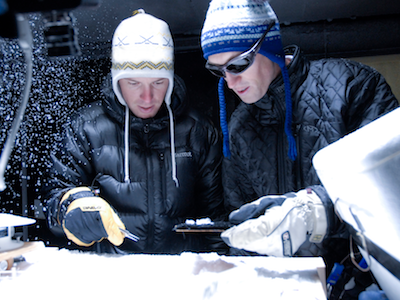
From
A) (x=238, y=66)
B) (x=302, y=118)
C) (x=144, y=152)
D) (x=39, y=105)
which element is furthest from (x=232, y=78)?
(x=39, y=105)

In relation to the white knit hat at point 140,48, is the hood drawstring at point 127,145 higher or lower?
lower

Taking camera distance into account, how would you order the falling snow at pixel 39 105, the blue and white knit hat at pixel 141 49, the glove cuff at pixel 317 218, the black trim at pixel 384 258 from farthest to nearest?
the falling snow at pixel 39 105 < the blue and white knit hat at pixel 141 49 < the glove cuff at pixel 317 218 < the black trim at pixel 384 258

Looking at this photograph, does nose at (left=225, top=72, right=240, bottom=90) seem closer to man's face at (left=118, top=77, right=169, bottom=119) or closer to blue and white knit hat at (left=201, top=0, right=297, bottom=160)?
blue and white knit hat at (left=201, top=0, right=297, bottom=160)

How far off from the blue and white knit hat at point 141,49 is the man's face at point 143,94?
0.04 meters

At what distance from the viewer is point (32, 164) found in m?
2.16

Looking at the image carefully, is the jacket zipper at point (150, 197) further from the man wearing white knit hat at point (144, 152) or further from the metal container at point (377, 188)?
the metal container at point (377, 188)

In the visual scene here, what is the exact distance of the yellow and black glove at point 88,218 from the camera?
141 centimetres

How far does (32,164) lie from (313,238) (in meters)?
1.77

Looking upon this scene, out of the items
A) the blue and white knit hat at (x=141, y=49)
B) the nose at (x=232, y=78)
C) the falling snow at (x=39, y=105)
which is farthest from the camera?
the falling snow at (x=39, y=105)

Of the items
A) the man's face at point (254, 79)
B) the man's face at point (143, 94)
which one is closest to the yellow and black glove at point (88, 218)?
the man's face at point (143, 94)

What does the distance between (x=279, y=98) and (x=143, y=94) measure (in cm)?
68

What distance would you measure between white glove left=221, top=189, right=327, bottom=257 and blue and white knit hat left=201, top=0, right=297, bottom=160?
1.28 ft

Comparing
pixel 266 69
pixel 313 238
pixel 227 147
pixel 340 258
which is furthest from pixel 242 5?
pixel 340 258

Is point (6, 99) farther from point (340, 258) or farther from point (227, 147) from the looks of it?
point (340, 258)
